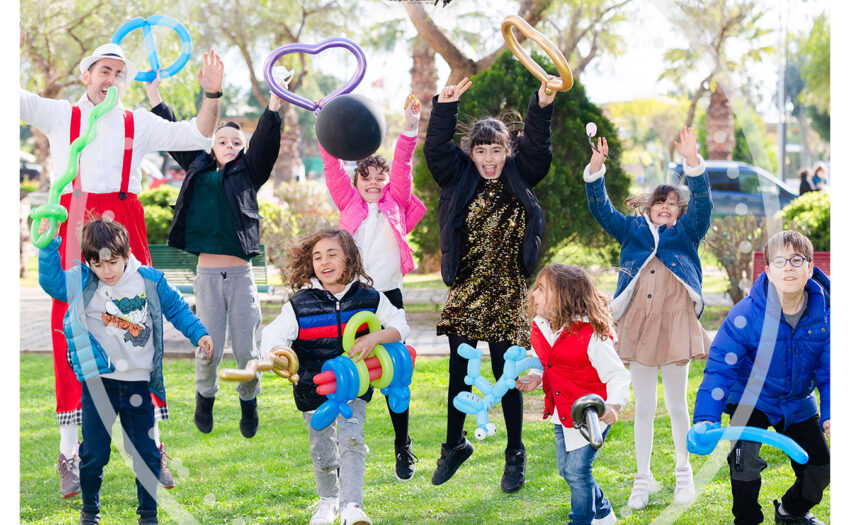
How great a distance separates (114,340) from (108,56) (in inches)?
54.0

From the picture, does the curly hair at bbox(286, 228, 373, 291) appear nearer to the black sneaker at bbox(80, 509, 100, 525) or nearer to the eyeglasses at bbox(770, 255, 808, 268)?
the black sneaker at bbox(80, 509, 100, 525)

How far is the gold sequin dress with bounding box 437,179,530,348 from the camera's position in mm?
4305

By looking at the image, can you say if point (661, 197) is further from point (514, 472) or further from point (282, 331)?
point (282, 331)

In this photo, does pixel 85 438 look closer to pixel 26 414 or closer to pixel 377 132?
pixel 377 132

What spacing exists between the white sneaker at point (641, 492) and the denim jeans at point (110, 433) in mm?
2165

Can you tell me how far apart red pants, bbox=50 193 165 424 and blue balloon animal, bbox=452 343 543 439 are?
1392mm

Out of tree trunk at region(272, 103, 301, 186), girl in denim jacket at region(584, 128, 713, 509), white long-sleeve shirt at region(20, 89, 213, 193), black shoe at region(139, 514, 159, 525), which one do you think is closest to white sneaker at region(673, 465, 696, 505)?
girl in denim jacket at region(584, 128, 713, 509)

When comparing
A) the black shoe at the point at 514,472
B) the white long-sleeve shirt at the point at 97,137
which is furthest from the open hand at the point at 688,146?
the white long-sleeve shirt at the point at 97,137

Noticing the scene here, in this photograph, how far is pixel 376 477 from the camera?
15.4 feet

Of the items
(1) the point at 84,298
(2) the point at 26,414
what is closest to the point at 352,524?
(1) the point at 84,298

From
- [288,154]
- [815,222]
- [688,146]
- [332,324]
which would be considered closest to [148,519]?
[332,324]

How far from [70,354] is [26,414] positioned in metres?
2.76
